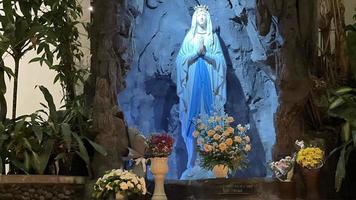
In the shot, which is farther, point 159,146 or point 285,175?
point 285,175

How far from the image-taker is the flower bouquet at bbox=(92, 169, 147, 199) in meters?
6.17

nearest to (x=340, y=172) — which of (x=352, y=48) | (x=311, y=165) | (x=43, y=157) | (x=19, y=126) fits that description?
(x=311, y=165)

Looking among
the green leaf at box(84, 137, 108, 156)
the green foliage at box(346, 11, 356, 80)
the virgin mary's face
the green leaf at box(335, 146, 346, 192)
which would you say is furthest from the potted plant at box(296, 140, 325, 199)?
the virgin mary's face

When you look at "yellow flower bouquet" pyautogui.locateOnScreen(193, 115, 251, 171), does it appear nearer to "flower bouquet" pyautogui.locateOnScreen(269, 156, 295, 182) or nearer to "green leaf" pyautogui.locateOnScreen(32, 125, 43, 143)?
"flower bouquet" pyautogui.locateOnScreen(269, 156, 295, 182)

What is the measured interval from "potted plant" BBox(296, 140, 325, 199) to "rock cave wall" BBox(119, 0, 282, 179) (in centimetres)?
265

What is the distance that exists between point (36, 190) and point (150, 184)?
4.91 ft

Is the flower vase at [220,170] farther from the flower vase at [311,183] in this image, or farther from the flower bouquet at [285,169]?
the flower vase at [311,183]

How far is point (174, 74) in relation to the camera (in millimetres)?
9750

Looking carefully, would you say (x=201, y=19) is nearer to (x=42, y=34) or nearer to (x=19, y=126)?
(x=42, y=34)

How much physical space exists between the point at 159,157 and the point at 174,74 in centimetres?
335

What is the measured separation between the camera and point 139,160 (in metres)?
6.99

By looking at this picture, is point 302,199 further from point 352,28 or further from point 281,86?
point 352,28

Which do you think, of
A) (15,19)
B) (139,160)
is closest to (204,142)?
(139,160)

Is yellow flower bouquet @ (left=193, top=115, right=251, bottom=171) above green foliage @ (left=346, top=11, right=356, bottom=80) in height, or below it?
below
